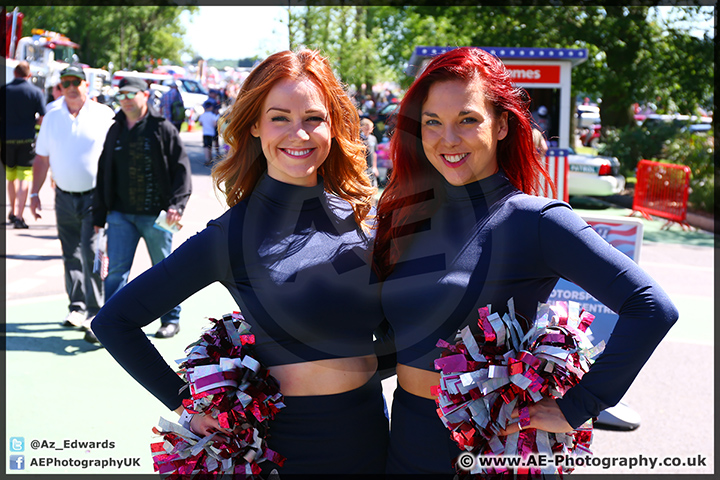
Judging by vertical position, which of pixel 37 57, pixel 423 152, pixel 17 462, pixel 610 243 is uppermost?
pixel 37 57

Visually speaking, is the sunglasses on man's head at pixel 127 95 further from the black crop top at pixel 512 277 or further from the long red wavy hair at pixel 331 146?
the black crop top at pixel 512 277

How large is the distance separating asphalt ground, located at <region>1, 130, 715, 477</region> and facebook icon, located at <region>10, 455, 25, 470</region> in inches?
0.8

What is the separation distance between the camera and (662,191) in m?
13.6

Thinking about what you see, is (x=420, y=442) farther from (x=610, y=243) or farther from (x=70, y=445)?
(x=610, y=243)

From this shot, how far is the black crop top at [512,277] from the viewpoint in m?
1.95

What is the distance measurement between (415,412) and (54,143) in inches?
204

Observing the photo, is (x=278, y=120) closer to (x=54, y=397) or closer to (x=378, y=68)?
(x=54, y=397)

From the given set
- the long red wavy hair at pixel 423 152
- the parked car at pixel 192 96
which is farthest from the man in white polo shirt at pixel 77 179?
the parked car at pixel 192 96

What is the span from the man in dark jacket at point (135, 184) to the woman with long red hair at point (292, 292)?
3.64 metres

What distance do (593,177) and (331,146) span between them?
519 inches

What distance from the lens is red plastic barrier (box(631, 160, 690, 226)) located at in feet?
43.1

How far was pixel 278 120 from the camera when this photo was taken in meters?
2.37

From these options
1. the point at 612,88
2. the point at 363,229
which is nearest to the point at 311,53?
the point at 363,229

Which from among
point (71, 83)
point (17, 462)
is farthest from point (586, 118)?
point (17, 462)
